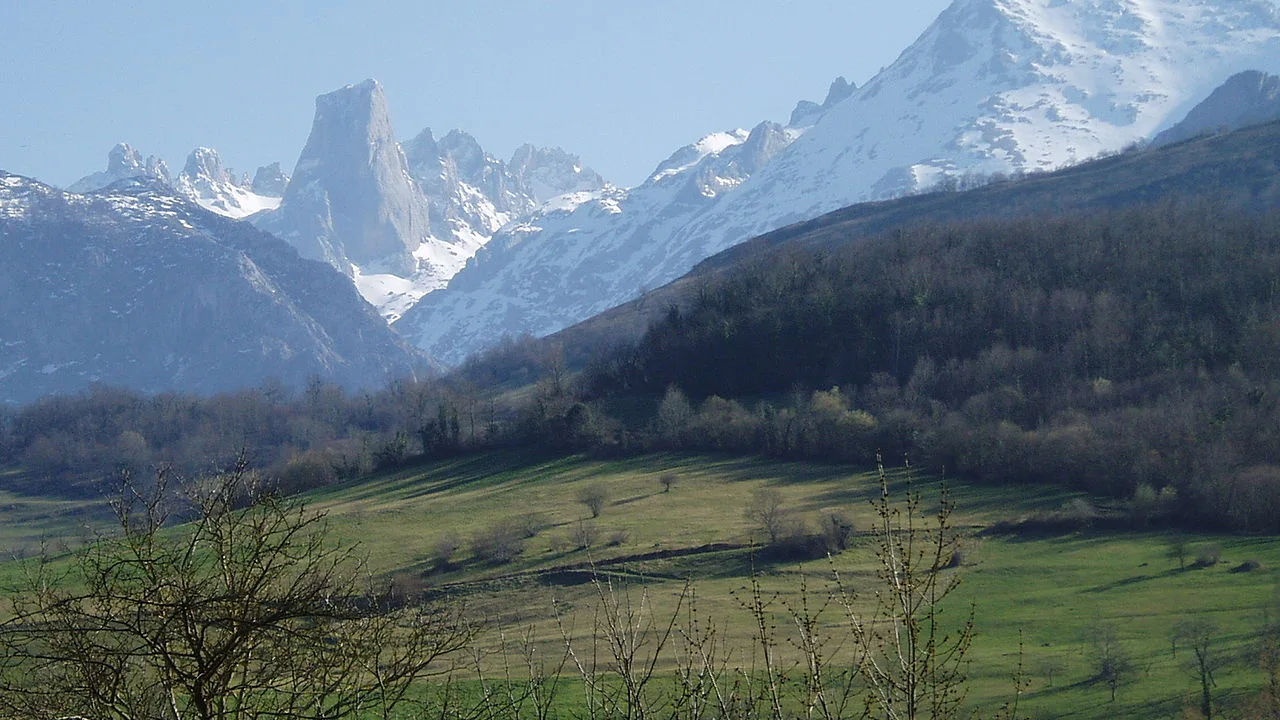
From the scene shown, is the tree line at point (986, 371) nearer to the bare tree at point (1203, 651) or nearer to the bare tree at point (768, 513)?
the bare tree at point (768, 513)

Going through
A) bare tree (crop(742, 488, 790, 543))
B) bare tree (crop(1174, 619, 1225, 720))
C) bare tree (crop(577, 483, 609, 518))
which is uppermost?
bare tree (crop(577, 483, 609, 518))

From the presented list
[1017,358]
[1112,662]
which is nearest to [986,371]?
[1017,358]

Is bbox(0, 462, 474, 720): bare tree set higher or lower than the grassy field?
higher

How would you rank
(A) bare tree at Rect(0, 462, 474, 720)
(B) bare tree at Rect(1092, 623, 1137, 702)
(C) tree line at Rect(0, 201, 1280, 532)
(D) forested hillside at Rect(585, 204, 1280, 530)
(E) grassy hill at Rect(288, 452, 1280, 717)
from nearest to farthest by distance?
(A) bare tree at Rect(0, 462, 474, 720) → (B) bare tree at Rect(1092, 623, 1137, 702) → (E) grassy hill at Rect(288, 452, 1280, 717) → (D) forested hillside at Rect(585, 204, 1280, 530) → (C) tree line at Rect(0, 201, 1280, 532)

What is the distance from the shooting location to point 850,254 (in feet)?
524

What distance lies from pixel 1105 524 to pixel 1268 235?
2851 inches

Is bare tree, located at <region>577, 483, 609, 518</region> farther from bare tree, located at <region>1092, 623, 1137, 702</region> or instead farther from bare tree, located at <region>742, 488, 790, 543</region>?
bare tree, located at <region>1092, 623, 1137, 702</region>

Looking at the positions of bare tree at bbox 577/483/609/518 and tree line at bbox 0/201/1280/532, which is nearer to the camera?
bare tree at bbox 577/483/609/518

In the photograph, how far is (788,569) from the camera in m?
71.3

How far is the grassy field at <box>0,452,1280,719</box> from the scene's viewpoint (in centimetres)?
4875

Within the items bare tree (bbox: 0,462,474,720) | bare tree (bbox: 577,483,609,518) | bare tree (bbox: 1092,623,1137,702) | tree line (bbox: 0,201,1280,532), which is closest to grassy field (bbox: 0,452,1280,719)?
bare tree (bbox: 1092,623,1137,702)

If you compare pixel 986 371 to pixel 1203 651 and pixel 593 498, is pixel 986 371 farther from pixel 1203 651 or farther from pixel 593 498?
pixel 1203 651

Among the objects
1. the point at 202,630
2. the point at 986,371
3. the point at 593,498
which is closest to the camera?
the point at 202,630

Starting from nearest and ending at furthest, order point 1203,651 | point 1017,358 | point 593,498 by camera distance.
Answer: point 1203,651 < point 593,498 < point 1017,358
